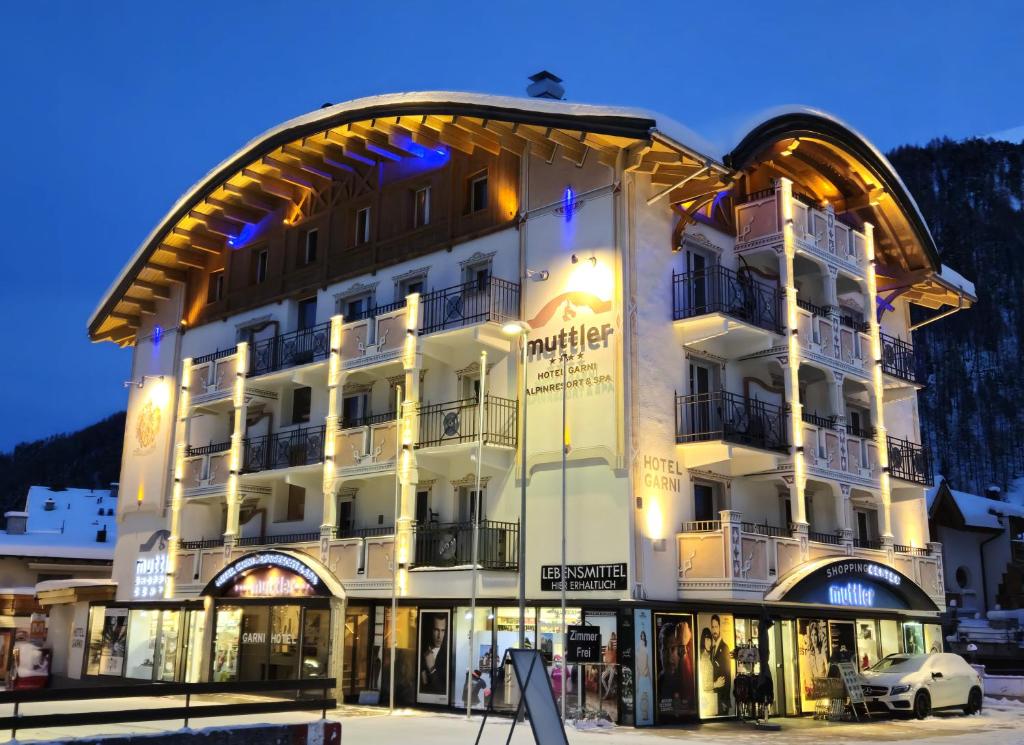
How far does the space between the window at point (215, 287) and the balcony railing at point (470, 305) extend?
38.7ft

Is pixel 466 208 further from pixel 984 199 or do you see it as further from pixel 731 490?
pixel 984 199

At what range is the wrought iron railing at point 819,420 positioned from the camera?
28578 millimetres

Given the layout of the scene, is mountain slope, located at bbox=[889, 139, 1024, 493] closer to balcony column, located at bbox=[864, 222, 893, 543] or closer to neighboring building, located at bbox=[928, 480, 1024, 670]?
neighboring building, located at bbox=[928, 480, 1024, 670]

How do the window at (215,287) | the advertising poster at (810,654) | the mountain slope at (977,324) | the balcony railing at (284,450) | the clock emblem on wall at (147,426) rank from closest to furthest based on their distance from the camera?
the advertising poster at (810,654) → the balcony railing at (284,450) → the window at (215,287) → the clock emblem on wall at (147,426) → the mountain slope at (977,324)

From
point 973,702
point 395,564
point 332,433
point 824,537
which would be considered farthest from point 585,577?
point 973,702

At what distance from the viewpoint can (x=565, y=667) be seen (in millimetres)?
23062

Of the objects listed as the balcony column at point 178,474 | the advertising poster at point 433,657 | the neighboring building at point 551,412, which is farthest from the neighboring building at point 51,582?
the advertising poster at point 433,657

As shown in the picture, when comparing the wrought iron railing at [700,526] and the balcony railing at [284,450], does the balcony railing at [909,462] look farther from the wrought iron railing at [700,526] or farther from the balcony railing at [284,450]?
the balcony railing at [284,450]

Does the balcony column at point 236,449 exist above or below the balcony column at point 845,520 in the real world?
above

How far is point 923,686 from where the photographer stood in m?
25.0

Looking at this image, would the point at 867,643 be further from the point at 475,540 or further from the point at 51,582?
the point at 51,582

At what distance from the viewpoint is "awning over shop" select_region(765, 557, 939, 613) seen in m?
24.6

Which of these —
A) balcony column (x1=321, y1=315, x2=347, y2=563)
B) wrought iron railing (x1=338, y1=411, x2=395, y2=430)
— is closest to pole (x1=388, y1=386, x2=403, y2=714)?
wrought iron railing (x1=338, y1=411, x2=395, y2=430)

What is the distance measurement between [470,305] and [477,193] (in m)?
3.63
